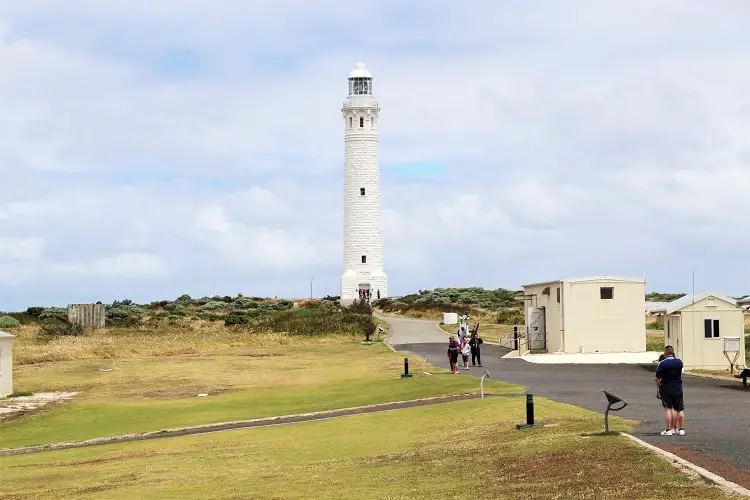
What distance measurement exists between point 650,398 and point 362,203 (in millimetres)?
66517

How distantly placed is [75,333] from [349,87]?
4202 cm

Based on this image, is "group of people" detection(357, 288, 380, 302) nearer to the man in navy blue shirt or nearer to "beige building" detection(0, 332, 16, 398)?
"beige building" detection(0, 332, 16, 398)

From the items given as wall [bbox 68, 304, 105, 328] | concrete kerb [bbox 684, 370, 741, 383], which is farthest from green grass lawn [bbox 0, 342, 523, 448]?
wall [bbox 68, 304, 105, 328]

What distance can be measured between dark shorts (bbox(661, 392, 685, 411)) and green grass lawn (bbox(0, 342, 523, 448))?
41.9 feet

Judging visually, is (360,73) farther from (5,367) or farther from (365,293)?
(5,367)

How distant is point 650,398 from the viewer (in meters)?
28.4

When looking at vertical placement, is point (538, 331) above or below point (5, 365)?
above

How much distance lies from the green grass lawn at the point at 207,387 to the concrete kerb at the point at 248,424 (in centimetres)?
78

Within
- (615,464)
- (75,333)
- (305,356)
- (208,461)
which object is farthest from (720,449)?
(75,333)

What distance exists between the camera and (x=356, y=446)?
22.4 metres

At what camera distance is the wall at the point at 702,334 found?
39.9m

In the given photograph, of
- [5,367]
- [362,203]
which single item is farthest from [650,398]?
[362,203]

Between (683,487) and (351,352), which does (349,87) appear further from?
(683,487)

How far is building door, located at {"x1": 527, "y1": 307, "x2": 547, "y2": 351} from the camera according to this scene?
51.5 meters
